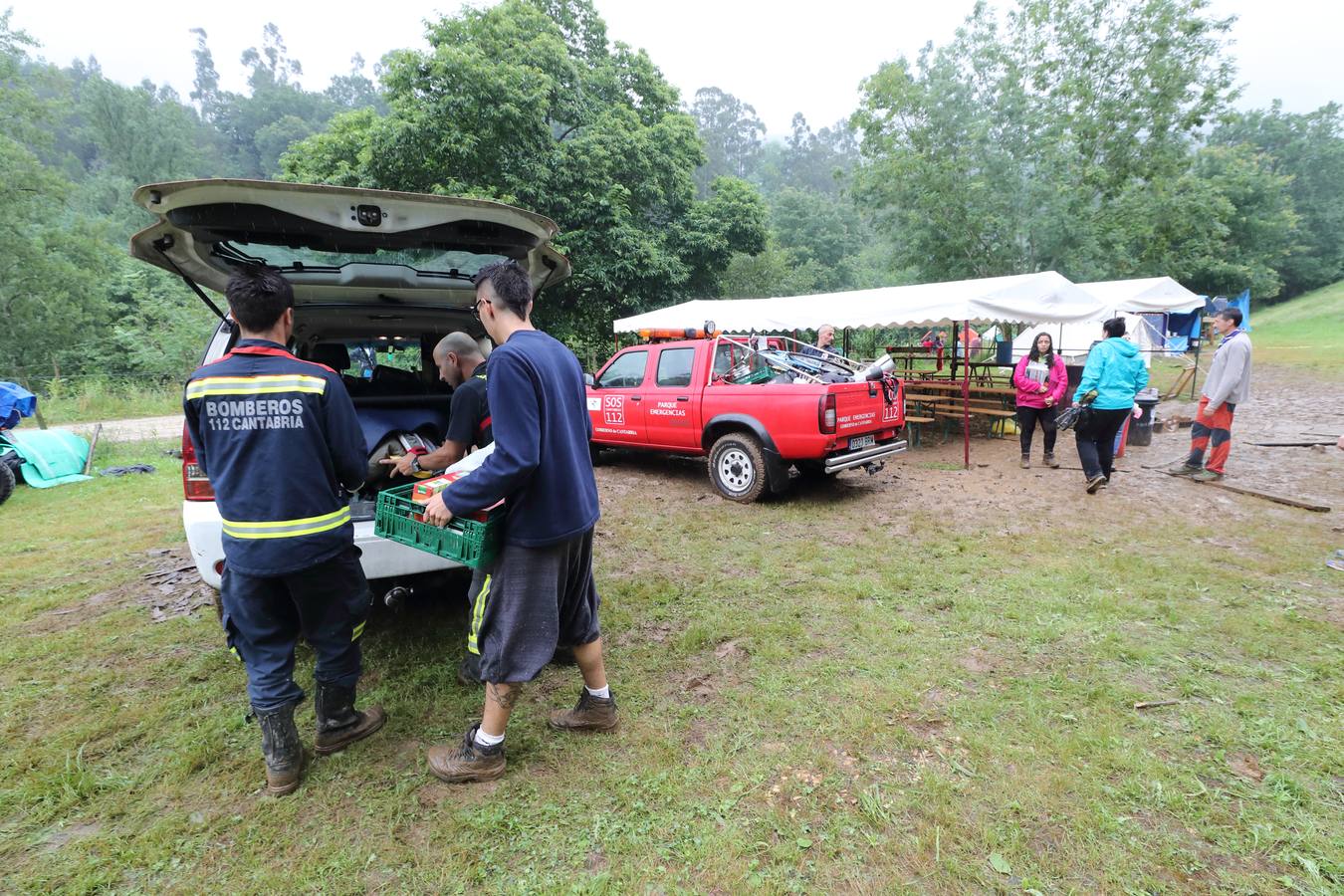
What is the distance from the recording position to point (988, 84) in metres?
21.9

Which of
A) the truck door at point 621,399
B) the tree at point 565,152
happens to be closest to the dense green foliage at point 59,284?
the tree at point 565,152

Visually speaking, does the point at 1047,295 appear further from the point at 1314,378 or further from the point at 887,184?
the point at 887,184

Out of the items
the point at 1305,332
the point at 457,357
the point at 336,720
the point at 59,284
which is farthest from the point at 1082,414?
the point at 1305,332

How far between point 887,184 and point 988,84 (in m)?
5.02

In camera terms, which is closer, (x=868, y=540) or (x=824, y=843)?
(x=824, y=843)

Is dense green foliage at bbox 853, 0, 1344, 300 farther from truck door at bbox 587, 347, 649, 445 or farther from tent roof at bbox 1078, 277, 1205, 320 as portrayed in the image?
truck door at bbox 587, 347, 649, 445

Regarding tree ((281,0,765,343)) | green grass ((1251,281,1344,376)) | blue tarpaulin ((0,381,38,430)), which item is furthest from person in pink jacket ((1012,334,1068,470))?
green grass ((1251,281,1344,376))

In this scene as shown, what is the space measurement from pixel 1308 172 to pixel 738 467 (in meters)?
64.2

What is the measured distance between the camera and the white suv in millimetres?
2539

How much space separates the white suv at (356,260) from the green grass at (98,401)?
14299mm

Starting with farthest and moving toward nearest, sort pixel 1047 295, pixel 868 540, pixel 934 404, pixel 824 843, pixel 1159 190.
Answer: pixel 1159 190 → pixel 934 404 → pixel 1047 295 → pixel 868 540 → pixel 824 843

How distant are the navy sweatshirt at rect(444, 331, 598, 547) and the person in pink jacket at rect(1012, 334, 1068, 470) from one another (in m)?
6.68

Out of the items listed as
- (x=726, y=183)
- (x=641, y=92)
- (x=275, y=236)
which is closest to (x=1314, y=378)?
(x=726, y=183)

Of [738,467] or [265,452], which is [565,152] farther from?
[265,452]
